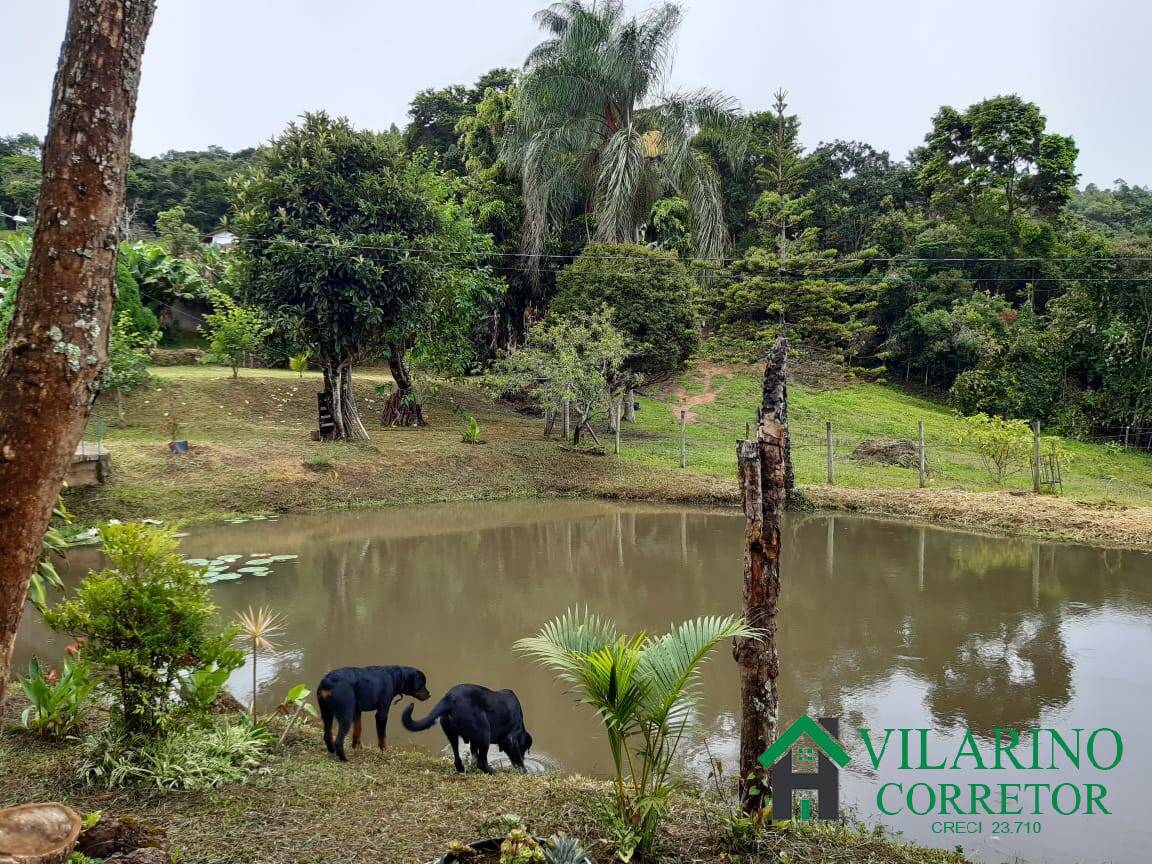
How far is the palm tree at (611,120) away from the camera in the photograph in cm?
1925

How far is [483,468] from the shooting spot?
15.8m

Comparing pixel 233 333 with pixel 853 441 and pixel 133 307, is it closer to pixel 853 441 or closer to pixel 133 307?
pixel 133 307

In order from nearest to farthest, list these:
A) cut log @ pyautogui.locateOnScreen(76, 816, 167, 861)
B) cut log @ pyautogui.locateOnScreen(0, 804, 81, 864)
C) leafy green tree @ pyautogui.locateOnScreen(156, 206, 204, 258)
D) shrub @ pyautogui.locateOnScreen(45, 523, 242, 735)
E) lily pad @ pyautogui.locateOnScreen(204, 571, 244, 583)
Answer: cut log @ pyautogui.locateOnScreen(0, 804, 81, 864) < cut log @ pyautogui.locateOnScreen(76, 816, 167, 861) < shrub @ pyautogui.locateOnScreen(45, 523, 242, 735) < lily pad @ pyautogui.locateOnScreen(204, 571, 244, 583) < leafy green tree @ pyautogui.locateOnScreen(156, 206, 204, 258)

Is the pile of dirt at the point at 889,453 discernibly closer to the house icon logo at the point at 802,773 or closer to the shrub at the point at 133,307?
the house icon logo at the point at 802,773

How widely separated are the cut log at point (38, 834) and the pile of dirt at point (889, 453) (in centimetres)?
1699

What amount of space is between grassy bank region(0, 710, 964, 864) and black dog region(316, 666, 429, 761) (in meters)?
0.27

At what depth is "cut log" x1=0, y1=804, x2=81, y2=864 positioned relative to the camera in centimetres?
233

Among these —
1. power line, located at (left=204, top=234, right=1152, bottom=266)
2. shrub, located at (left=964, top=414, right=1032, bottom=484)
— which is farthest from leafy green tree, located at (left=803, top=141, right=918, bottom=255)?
shrub, located at (left=964, top=414, right=1032, bottom=484)

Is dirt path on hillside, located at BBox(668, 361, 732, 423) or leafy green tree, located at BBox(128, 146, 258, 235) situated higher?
leafy green tree, located at BBox(128, 146, 258, 235)

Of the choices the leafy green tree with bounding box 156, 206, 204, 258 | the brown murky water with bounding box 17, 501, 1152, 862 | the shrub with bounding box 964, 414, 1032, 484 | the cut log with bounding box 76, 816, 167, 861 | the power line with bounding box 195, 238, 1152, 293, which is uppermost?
the leafy green tree with bounding box 156, 206, 204, 258

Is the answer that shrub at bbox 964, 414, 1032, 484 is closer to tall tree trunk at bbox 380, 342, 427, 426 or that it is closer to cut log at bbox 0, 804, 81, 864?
tall tree trunk at bbox 380, 342, 427, 426

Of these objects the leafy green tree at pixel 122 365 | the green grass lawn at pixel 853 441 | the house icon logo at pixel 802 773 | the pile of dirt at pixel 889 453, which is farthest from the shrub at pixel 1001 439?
the leafy green tree at pixel 122 365

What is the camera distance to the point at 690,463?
1680 centimetres

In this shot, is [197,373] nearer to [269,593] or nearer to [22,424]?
[269,593]
